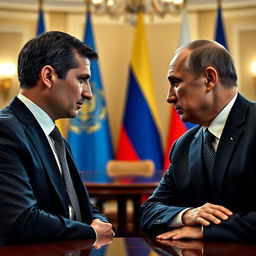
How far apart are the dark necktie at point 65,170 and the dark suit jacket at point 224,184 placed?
317 mm

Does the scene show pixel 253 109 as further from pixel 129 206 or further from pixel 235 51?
pixel 235 51

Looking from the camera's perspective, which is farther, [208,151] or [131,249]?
[208,151]

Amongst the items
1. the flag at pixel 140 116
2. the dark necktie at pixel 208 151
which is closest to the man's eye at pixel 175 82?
the dark necktie at pixel 208 151

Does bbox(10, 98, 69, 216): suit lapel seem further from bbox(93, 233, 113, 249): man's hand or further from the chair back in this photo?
the chair back

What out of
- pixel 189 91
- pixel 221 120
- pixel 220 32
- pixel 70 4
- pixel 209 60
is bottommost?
pixel 221 120

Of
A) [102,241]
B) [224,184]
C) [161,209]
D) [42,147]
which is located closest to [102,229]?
[102,241]

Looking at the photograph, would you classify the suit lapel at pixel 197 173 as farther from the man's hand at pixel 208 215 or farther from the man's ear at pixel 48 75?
the man's ear at pixel 48 75

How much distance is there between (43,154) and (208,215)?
683mm

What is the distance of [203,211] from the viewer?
195 centimetres

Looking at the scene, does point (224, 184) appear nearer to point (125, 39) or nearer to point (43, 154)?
point (43, 154)

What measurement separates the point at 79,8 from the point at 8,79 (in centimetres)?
154

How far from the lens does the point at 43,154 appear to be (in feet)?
6.61

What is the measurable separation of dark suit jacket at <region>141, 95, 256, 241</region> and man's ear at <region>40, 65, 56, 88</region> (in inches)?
26.2

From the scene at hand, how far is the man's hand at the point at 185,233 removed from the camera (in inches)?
75.5
